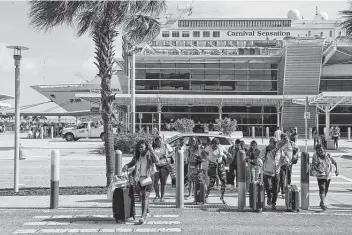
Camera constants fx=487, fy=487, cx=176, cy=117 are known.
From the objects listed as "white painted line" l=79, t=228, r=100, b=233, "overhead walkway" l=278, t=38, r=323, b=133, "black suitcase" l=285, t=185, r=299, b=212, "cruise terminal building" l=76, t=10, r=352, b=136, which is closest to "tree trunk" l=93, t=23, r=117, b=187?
"white painted line" l=79, t=228, r=100, b=233

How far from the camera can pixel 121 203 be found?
905 centimetres

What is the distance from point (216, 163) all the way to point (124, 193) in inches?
130

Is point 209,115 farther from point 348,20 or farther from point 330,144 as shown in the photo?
point 348,20

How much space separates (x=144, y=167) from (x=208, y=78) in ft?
129

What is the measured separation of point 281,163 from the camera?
11.1 metres

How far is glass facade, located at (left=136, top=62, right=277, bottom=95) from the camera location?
47750 millimetres

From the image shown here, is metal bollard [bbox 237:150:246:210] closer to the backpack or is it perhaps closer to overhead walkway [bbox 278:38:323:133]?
the backpack

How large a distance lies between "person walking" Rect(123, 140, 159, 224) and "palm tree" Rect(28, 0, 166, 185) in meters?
3.67

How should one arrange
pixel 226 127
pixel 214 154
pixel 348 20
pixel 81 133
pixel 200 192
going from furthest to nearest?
pixel 81 133 < pixel 226 127 < pixel 348 20 < pixel 214 154 < pixel 200 192

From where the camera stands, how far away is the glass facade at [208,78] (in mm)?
47750

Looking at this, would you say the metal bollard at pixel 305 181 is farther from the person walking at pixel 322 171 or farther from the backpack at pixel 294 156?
the backpack at pixel 294 156

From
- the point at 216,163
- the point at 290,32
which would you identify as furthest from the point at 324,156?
the point at 290,32

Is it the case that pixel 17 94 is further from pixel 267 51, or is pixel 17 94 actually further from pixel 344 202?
pixel 267 51

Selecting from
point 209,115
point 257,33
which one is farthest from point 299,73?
point 257,33
